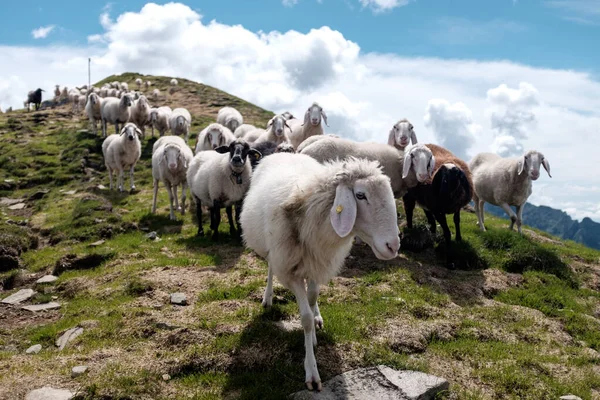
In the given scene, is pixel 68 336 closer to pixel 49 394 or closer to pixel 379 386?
pixel 49 394

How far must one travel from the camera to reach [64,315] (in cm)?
763

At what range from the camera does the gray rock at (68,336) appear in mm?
6432

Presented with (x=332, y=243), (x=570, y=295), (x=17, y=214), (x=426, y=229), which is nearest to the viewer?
(x=332, y=243)

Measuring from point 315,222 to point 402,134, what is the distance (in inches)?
323

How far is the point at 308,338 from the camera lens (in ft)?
16.9

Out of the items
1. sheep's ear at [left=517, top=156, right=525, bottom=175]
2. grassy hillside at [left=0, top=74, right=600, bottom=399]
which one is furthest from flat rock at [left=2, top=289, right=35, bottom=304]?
sheep's ear at [left=517, top=156, right=525, bottom=175]

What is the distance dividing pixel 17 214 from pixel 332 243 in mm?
14578

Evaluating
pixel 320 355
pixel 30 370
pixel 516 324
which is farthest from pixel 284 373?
pixel 516 324

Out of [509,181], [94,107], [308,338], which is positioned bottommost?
[308,338]

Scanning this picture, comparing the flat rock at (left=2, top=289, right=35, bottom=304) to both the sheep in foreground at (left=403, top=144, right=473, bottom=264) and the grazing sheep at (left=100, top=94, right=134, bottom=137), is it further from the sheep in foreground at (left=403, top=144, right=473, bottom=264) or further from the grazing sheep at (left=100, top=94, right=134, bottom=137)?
the grazing sheep at (left=100, top=94, right=134, bottom=137)

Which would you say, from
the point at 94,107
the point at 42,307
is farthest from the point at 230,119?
the point at 42,307

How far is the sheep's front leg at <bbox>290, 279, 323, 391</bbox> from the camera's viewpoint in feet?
16.2

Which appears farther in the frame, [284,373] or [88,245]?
[88,245]

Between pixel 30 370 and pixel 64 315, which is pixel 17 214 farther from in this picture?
pixel 30 370
